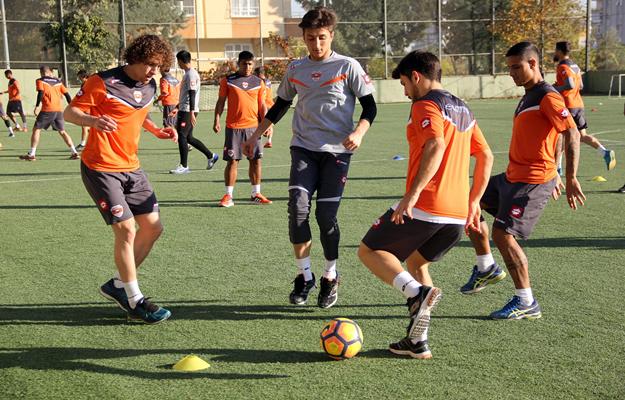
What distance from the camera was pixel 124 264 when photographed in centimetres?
542

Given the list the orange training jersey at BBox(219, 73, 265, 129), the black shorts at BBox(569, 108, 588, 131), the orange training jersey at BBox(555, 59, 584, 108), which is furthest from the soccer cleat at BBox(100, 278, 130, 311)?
the orange training jersey at BBox(555, 59, 584, 108)

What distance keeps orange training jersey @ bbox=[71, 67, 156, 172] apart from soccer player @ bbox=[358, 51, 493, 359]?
1952mm

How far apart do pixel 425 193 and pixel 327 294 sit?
A: 155cm

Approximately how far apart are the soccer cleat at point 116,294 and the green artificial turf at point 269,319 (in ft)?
0.42

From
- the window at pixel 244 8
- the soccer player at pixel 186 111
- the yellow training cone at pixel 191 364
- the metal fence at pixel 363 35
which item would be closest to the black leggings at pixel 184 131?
the soccer player at pixel 186 111

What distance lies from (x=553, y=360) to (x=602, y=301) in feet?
4.72

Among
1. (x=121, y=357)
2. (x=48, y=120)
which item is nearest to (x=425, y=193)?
(x=121, y=357)

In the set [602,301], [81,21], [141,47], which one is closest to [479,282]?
[602,301]

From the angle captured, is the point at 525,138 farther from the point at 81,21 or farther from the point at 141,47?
the point at 81,21

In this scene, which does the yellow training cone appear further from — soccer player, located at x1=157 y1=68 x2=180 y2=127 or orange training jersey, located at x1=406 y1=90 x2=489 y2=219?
soccer player, located at x1=157 y1=68 x2=180 y2=127

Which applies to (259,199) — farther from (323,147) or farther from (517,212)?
(517,212)

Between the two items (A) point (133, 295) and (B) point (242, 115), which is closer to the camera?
(A) point (133, 295)

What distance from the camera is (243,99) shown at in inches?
442

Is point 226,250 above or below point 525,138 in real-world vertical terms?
below
